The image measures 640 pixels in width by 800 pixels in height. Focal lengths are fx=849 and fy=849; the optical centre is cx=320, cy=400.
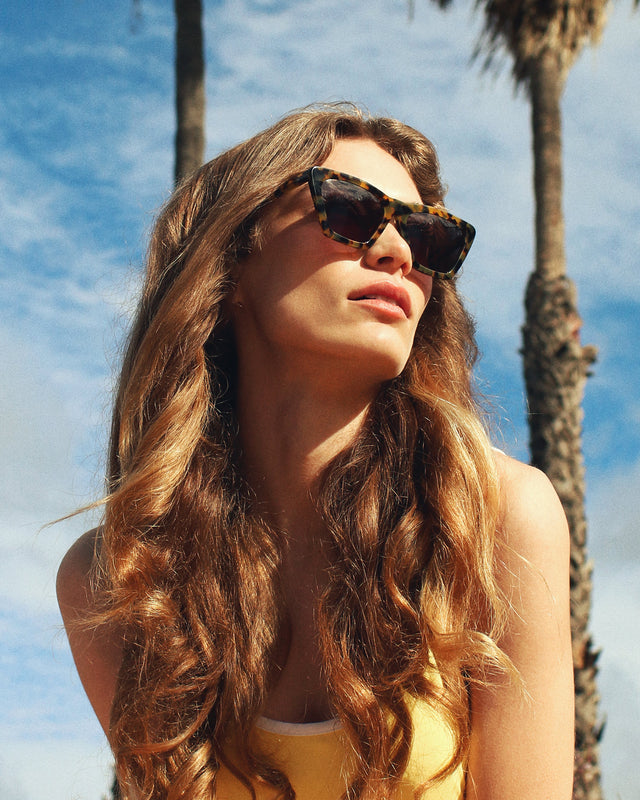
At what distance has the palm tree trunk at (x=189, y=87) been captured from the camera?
7.57 m

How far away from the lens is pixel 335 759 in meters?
2.26

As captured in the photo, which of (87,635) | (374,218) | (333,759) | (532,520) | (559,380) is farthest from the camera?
(559,380)

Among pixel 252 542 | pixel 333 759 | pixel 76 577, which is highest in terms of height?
pixel 252 542

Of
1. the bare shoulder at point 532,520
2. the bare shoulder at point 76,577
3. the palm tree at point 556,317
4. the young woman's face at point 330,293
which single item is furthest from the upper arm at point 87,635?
the palm tree at point 556,317

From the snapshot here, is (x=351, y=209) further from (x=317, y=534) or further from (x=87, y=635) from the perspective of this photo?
(x=87, y=635)

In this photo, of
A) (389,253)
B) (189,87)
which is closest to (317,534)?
(389,253)

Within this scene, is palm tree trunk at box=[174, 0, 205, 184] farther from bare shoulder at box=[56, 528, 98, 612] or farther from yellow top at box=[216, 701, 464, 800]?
yellow top at box=[216, 701, 464, 800]

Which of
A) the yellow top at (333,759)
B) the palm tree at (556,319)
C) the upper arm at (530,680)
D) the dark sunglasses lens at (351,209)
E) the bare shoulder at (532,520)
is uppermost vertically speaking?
the palm tree at (556,319)

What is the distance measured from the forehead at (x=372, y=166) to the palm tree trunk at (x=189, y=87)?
191 inches

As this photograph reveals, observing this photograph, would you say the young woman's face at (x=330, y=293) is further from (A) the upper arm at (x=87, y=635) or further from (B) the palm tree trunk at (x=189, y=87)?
(B) the palm tree trunk at (x=189, y=87)

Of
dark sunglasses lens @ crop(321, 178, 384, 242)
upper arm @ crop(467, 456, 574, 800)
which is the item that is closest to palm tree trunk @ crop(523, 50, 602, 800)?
upper arm @ crop(467, 456, 574, 800)

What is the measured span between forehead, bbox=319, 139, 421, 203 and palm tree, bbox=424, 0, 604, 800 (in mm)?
5090

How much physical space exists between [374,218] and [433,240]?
25 cm

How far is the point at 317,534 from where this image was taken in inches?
103
